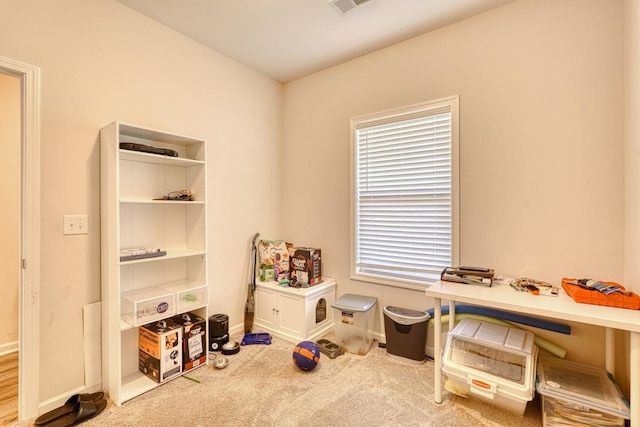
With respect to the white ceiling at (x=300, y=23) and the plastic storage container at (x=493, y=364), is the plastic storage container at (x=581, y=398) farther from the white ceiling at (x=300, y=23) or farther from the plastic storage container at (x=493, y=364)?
the white ceiling at (x=300, y=23)

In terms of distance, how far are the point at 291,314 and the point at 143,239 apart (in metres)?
1.46

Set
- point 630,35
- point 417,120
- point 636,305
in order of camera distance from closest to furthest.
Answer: point 636,305 < point 630,35 < point 417,120

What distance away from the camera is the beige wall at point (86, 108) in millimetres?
1838

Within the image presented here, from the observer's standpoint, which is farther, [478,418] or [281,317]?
[281,317]

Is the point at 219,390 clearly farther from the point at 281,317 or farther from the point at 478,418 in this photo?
the point at 478,418

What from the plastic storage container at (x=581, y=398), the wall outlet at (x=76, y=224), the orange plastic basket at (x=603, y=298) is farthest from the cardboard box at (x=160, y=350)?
the orange plastic basket at (x=603, y=298)

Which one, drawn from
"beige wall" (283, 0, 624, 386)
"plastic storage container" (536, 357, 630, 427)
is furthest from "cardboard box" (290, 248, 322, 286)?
"plastic storage container" (536, 357, 630, 427)

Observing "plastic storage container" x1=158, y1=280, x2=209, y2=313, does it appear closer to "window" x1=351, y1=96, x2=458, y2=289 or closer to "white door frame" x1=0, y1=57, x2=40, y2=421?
"white door frame" x1=0, y1=57, x2=40, y2=421

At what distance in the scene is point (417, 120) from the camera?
2.60 metres

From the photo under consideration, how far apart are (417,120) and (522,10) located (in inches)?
39.6

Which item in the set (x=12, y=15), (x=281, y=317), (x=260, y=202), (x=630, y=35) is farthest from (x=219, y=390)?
(x=630, y=35)

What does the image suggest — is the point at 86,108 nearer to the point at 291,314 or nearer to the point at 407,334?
the point at 291,314

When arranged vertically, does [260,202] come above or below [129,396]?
above

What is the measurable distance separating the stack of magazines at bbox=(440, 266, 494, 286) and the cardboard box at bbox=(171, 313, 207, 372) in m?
1.94
